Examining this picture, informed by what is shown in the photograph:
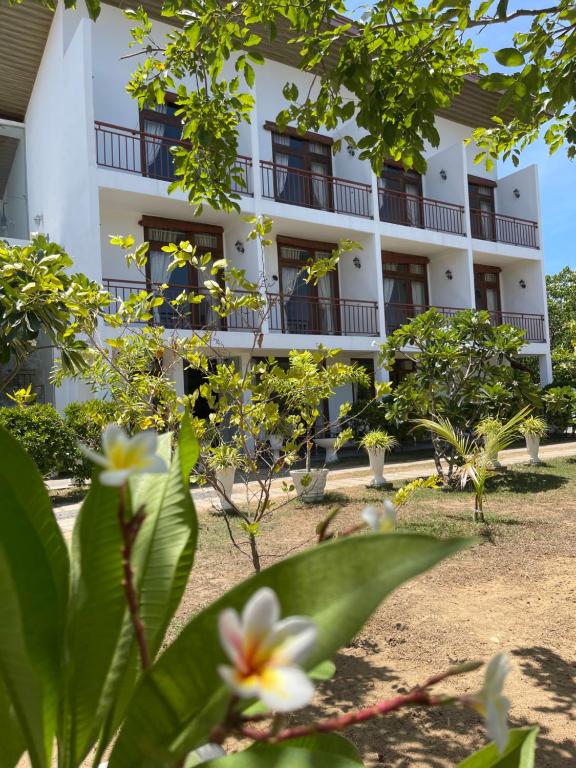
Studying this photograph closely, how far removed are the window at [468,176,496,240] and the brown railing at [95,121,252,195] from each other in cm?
852

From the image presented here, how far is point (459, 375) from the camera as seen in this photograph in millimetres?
9188

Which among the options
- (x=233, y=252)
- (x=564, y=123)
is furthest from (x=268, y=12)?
(x=233, y=252)

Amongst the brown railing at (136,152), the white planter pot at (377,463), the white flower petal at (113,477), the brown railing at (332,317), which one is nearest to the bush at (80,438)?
the white planter pot at (377,463)

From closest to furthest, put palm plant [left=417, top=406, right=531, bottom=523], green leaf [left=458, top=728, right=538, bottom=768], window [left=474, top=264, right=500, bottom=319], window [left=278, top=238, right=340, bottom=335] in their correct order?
green leaf [left=458, top=728, right=538, bottom=768] → palm plant [left=417, top=406, right=531, bottom=523] → window [left=278, top=238, right=340, bottom=335] → window [left=474, top=264, right=500, bottom=319]

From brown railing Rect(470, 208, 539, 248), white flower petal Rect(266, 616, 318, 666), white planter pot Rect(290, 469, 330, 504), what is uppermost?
brown railing Rect(470, 208, 539, 248)

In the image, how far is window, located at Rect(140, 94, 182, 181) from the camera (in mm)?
12789

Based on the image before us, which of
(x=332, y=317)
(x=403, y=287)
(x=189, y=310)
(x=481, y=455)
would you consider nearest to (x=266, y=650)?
(x=481, y=455)

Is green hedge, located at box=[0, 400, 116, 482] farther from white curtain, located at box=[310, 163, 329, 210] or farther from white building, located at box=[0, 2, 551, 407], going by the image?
white curtain, located at box=[310, 163, 329, 210]

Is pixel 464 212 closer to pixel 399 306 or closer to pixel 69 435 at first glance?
pixel 399 306

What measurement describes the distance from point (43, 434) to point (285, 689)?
9150 millimetres

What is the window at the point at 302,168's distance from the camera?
48.2 ft

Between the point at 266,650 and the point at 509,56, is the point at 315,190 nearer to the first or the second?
the point at 509,56

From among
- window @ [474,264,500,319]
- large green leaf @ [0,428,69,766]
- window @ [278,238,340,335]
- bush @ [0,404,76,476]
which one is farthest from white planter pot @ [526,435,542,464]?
large green leaf @ [0,428,69,766]

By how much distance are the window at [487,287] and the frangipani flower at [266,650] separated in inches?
783
